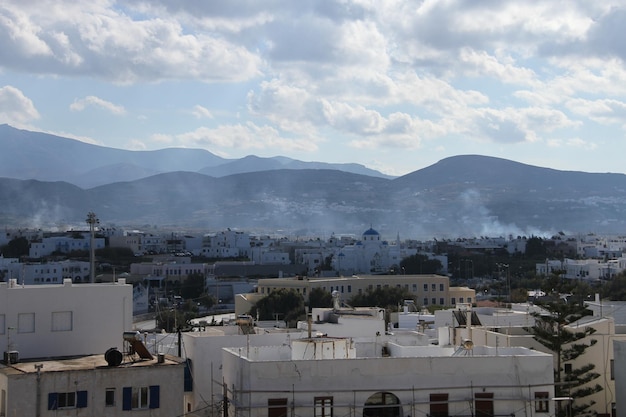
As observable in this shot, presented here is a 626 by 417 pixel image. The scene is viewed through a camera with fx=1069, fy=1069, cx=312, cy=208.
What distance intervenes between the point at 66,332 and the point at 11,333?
1.00m

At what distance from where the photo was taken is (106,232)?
136250 millimetres

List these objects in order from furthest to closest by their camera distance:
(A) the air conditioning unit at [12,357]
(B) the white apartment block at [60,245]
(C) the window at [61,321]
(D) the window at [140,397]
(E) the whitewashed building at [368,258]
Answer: (B) the white apartment block at [60,245] < (E) the whitewashed building at [368,258] < (C) the window at [61,321] < (A) the air conditioning unit at [12,357] < (D) the window at [140,397]

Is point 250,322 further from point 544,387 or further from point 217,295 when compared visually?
point 217,295

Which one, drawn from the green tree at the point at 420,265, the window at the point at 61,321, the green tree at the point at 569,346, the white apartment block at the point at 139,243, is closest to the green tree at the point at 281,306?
the green tree at the point at 569,346

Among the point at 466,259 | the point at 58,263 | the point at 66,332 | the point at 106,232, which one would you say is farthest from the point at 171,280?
the point at 66,332

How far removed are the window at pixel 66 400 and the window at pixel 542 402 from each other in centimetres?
703

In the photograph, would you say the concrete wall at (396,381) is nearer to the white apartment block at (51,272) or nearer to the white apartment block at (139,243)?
the white apartment block at (51,272)

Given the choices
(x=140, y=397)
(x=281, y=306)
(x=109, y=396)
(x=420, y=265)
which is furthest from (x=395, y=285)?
(x=109, y=396)

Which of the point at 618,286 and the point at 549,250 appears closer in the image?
the point at 618,286

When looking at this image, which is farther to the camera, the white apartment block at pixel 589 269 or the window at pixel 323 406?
the white apartment block at pixel 589 269

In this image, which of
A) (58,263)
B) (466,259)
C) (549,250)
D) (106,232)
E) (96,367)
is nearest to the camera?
(96,367)

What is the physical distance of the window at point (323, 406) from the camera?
15.8 m

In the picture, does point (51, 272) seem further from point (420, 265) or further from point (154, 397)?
point (154, 397)

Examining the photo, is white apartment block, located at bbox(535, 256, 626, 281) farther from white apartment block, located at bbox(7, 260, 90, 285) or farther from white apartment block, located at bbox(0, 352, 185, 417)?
white apartment block, located at bbox(0, 352, 185, 417)
